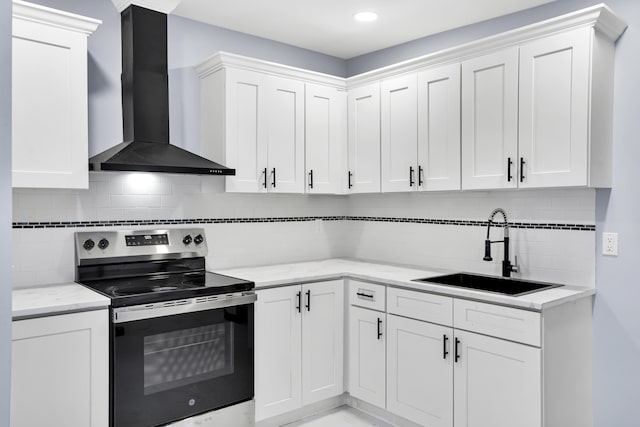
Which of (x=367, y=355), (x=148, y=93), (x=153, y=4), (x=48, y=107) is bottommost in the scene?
(x=367, y=355)

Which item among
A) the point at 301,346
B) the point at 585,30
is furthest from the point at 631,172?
the point at 301,346

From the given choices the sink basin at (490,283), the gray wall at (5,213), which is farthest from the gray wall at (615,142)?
the gray wall at (5,213)

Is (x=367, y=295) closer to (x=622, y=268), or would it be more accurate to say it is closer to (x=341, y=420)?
(x=341, y=420)

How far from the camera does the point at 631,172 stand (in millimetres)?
2621

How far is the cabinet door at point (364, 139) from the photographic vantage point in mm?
3607

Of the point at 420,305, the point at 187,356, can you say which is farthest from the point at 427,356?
the point at 187,356

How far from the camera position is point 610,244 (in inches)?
106

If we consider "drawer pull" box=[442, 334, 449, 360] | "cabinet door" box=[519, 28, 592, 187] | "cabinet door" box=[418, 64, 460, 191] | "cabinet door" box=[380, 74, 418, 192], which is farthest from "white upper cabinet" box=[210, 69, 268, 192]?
"cabinet door" box=[519, 28, 592, 187]

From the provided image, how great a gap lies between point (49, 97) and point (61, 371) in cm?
135

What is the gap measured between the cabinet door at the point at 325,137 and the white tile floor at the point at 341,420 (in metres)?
1.56

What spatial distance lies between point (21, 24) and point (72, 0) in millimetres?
556

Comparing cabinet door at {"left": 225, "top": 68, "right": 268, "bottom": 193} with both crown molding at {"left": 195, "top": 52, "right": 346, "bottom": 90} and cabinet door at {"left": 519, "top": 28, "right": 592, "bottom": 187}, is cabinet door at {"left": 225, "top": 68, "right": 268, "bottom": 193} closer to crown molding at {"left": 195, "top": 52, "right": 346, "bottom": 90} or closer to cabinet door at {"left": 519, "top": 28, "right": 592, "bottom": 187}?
crown molding at {"left": 195, "top": 52, "right": 346, "bottom": 90}

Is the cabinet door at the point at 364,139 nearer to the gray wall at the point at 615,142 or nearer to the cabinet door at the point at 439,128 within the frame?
the cabinet door at the point at 439,128

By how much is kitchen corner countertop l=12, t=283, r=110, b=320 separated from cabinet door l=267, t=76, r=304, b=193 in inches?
54.9
